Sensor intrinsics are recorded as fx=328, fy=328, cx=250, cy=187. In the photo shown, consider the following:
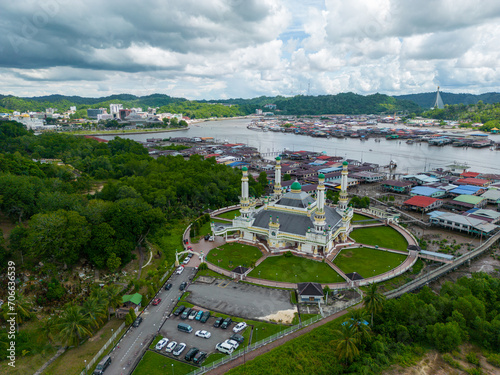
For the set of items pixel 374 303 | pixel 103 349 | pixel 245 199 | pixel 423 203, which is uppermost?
pixel 245 199

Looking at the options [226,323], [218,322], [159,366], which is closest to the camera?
[159,366]

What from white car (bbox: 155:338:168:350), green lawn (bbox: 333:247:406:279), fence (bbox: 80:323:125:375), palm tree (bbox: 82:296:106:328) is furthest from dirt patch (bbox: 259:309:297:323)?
palm tree (bbox: 82:296:106:328)

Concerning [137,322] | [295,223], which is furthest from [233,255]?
[137,322]

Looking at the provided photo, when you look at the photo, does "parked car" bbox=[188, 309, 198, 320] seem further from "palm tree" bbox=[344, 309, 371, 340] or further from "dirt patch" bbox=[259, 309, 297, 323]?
"palm tree" bbox=[344, 309, 371, 340]

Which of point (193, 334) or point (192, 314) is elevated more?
point (192, 314)

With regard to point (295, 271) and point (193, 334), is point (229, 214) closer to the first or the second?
point (295, 271)

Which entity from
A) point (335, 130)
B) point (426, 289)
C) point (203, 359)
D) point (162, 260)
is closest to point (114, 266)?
point (162, 260)
